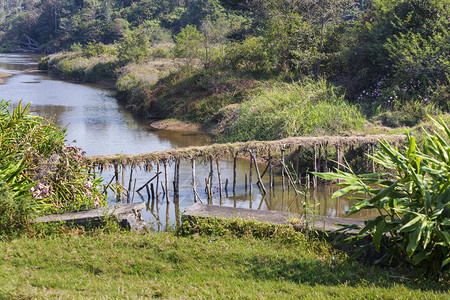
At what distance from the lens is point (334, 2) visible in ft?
74.0

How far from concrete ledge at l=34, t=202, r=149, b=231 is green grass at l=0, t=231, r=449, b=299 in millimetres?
311

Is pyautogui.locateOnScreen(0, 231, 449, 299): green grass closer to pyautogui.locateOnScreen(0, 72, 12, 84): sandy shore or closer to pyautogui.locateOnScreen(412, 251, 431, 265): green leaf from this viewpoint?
pyautogui.locateOnScreen(412, 251, 431, 265): green leaf

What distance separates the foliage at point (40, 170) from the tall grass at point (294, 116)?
814 cm

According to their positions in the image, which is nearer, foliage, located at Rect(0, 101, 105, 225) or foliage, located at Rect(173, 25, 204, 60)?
foliage, located at Rect(0, 101, 105, 225)

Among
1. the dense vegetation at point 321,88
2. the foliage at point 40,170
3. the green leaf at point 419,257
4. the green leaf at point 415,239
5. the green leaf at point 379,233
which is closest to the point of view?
the green leaf at point 415,239

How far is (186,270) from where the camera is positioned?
17.4ft

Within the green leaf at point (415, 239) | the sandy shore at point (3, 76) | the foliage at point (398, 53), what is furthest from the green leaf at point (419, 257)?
the sandy shore at point (3, 76)

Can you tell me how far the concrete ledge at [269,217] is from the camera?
20.8ft

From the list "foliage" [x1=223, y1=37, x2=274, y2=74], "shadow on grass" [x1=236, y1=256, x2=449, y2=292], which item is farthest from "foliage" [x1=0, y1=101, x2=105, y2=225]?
"foliage" [x1=223, y1=37, x2=274, y2=74]

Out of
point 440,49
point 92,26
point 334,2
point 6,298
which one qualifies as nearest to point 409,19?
point 440,49

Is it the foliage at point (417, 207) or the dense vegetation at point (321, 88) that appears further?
the dense vegetation at point (321, 88)

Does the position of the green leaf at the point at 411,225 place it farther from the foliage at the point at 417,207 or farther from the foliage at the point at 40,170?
the foliage at the point at 40,170

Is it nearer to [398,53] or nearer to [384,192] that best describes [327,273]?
[384,192]

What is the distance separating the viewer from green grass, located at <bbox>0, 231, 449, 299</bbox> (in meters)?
4.63
